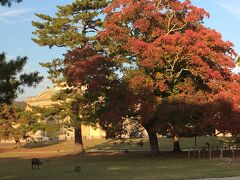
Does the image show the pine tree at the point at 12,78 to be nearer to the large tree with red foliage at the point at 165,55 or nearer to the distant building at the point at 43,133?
the large tree with red foliage at the point at 165,55

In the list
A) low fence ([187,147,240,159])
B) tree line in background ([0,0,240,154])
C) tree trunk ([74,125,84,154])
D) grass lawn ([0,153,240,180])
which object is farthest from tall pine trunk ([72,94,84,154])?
grass lawn ([0,153,240,180])

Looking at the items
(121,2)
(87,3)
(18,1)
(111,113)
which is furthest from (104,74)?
(18,1)

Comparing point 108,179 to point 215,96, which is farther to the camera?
point 215,96

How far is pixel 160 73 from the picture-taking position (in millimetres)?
32094

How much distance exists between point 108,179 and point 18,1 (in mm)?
7835

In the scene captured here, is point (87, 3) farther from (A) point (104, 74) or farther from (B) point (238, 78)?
(B) point (238, 78)

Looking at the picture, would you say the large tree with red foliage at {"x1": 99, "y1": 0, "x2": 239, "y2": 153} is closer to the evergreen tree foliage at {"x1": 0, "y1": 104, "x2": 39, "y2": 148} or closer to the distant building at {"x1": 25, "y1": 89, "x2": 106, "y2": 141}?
the evergreen tree foliage at {"x1": 0, "y1": 104, "x2": 39, "y2": 148}

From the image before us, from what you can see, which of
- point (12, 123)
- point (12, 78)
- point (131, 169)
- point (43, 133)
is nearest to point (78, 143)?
point (12, 123)

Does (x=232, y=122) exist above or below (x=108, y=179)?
above

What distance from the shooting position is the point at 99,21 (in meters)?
43.6

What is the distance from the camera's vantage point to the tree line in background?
100 feet

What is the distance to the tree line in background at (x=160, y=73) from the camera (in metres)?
30.6

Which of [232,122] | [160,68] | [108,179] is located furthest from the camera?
[160,68]

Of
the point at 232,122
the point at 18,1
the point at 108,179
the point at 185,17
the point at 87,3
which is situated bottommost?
the point at 108,179
